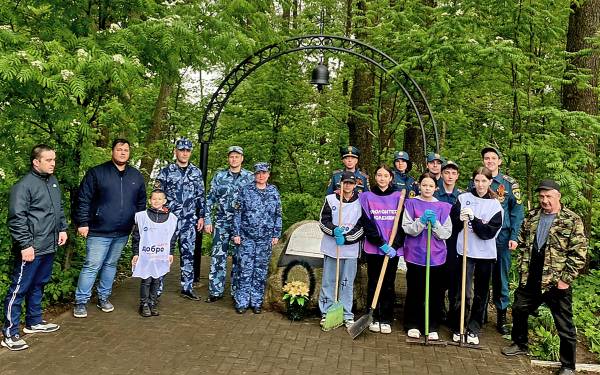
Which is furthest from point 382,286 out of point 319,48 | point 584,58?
point 584,58

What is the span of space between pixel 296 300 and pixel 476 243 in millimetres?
2163

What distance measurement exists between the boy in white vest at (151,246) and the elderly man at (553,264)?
3913 millimetres

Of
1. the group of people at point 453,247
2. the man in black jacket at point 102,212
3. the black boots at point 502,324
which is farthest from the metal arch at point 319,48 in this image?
the black boots at point 502,324

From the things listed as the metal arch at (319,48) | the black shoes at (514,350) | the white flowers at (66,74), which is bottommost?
the black shoes at (514,350)

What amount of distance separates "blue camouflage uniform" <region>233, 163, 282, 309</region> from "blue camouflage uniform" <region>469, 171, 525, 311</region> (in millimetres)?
2452

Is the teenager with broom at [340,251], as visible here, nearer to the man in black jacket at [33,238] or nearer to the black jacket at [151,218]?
the black jacket at [151,218]

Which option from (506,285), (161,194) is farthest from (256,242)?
(506,285)

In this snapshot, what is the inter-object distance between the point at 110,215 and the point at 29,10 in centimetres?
254

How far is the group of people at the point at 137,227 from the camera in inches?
187

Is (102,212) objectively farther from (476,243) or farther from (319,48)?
(476,243)

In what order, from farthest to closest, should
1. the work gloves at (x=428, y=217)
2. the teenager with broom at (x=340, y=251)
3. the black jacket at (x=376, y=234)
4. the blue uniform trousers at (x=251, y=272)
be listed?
the blue uniform trousers at (x=251, y=272) < the teenager with broom at (x=340, y=251) < the black jacket at (x=376, y=234) < the work gloves at (x=428, y=217)

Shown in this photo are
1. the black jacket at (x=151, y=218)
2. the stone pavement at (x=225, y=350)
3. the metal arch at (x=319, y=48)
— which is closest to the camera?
the stone pavement at (x=225, y=350)

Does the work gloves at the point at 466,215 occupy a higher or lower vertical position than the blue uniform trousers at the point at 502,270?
higher

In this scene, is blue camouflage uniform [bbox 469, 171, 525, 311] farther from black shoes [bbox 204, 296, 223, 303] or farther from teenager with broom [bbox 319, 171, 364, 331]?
black shoes [bbox 204, 296, 223, 303]
